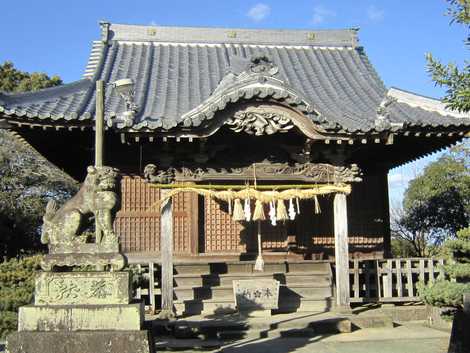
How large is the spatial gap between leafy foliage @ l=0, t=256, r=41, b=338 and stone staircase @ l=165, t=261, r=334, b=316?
10.5 feet

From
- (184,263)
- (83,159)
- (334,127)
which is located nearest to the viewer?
(334,127)

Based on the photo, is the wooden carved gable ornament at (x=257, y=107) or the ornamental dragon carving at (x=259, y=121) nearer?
the wooden carved gable ornament at (x=257, y=107)

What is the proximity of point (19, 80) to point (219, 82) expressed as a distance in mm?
24841

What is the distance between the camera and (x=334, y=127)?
34.0 feet

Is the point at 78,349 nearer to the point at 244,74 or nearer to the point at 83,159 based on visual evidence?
the point at 244,74

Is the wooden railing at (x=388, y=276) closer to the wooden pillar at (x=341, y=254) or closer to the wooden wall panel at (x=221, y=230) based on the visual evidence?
the wooden pillar at (x=341, y=254)

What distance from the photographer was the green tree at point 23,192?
2316 centimetres

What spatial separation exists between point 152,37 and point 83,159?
522 centimetres

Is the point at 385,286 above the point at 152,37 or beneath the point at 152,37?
beneath

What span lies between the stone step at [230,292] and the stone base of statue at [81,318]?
535 cm

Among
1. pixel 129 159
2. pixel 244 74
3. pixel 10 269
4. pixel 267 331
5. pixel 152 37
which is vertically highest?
pixel 152 37

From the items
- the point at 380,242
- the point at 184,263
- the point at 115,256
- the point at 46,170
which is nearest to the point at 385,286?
the point at 380,242

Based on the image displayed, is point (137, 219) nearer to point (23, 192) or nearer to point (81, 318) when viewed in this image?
point (81, 318)

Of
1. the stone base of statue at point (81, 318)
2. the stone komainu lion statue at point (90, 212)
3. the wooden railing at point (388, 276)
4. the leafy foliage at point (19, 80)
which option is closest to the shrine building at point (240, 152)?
the wooden railing at point (388, 276)
